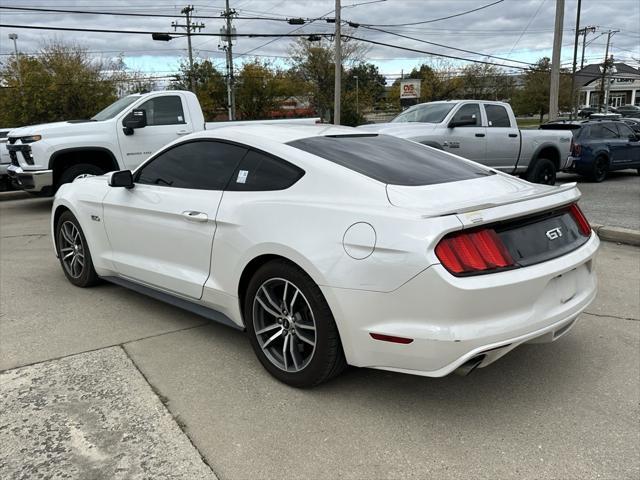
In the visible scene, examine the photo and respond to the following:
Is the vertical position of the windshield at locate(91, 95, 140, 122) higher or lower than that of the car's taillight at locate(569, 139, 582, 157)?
higher

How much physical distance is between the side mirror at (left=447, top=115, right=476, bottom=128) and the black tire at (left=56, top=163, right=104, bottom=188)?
6.50 metres

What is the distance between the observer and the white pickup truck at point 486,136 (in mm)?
10328

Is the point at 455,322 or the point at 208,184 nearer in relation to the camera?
the point at 455,322

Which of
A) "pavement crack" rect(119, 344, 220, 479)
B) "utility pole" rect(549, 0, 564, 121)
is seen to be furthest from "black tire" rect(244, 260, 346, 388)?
"utility pole" rect(549, 0, 564, 121)

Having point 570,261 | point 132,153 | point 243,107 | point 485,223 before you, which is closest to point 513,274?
point 485,223

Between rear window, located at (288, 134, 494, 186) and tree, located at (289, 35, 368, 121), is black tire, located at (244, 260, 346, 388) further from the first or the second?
tree, located at (289, 35, 368, 121)

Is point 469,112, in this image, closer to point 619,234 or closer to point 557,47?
point 619,234

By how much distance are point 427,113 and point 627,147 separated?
7326 millimetres

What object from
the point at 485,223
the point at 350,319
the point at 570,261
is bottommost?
the point at 350,319

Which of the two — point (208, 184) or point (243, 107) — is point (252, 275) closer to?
point (208, 184)

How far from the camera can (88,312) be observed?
188 inches

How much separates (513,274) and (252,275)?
62.7 inches

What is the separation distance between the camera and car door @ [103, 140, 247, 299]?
3.85m

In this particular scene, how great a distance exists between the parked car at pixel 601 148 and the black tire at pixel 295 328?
1175 centimetres
